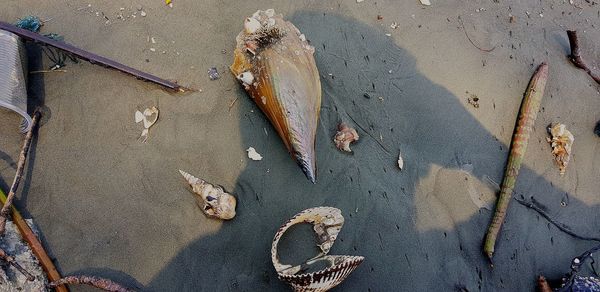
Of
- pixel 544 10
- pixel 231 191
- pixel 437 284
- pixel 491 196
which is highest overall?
pixel 544 10

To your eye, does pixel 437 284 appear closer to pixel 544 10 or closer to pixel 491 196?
pixel 491 196

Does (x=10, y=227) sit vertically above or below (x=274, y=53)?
below

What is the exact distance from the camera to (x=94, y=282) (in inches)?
119

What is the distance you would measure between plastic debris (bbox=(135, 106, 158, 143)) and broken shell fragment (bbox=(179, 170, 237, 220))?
53cm

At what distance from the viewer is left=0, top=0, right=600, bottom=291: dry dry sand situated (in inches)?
130

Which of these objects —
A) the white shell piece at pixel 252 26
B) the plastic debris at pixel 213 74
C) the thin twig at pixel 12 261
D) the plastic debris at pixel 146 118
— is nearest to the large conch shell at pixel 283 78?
the white shell piece at pixel 252 26

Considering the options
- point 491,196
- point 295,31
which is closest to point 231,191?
point 295,31

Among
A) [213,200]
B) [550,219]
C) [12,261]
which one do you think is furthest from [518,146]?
[12,261]

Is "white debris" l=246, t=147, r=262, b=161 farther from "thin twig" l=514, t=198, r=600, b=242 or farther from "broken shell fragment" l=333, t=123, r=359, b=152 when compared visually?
"thin twig" l=514, t=198, r=600, b=242

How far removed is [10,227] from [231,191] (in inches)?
Result: 58.9

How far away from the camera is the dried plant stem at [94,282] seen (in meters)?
3.00

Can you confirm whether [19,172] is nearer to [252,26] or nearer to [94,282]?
[94,282]

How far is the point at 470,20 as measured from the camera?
180 inches

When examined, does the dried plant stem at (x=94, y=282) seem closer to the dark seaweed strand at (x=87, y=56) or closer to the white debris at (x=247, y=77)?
the dark seaweed strand at (x=87, y=56)
